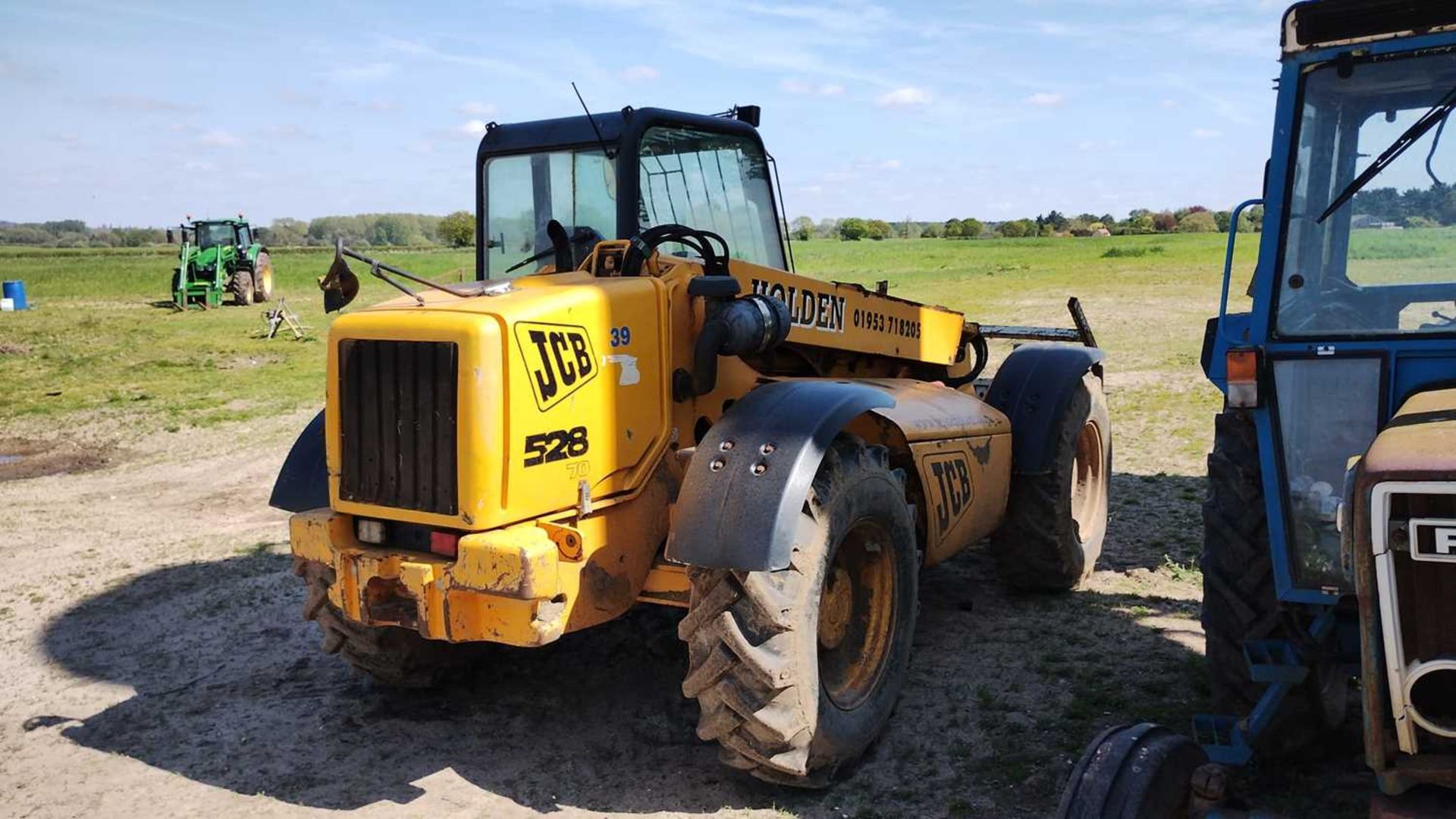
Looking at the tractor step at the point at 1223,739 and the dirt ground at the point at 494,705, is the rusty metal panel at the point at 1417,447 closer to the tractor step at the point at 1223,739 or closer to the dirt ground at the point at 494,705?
the tractor step at the point at 1223,739

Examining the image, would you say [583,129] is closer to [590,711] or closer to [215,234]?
[590,711]

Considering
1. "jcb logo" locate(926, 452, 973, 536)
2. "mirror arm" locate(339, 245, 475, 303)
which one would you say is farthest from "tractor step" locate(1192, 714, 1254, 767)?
"mirror arm" locate(339, 245, 475, 303)

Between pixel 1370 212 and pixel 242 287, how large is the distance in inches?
1095

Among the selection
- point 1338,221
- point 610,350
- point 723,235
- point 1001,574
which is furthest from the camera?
point 1001,574

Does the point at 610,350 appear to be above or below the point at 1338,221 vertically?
below

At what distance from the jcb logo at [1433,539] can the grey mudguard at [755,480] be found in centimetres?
201

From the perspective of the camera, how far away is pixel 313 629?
623 cm

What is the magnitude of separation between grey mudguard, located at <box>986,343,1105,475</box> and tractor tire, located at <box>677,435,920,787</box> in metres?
1.70

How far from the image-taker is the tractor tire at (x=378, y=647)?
15.6 ft

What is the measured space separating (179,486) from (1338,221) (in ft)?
29.3

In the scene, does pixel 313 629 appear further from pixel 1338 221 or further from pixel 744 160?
pixel 1338 221

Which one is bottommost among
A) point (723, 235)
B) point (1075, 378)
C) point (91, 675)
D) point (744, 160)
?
point (91, 675)

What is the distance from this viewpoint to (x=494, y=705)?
17.1ft

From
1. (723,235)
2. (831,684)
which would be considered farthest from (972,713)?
(723,235)
